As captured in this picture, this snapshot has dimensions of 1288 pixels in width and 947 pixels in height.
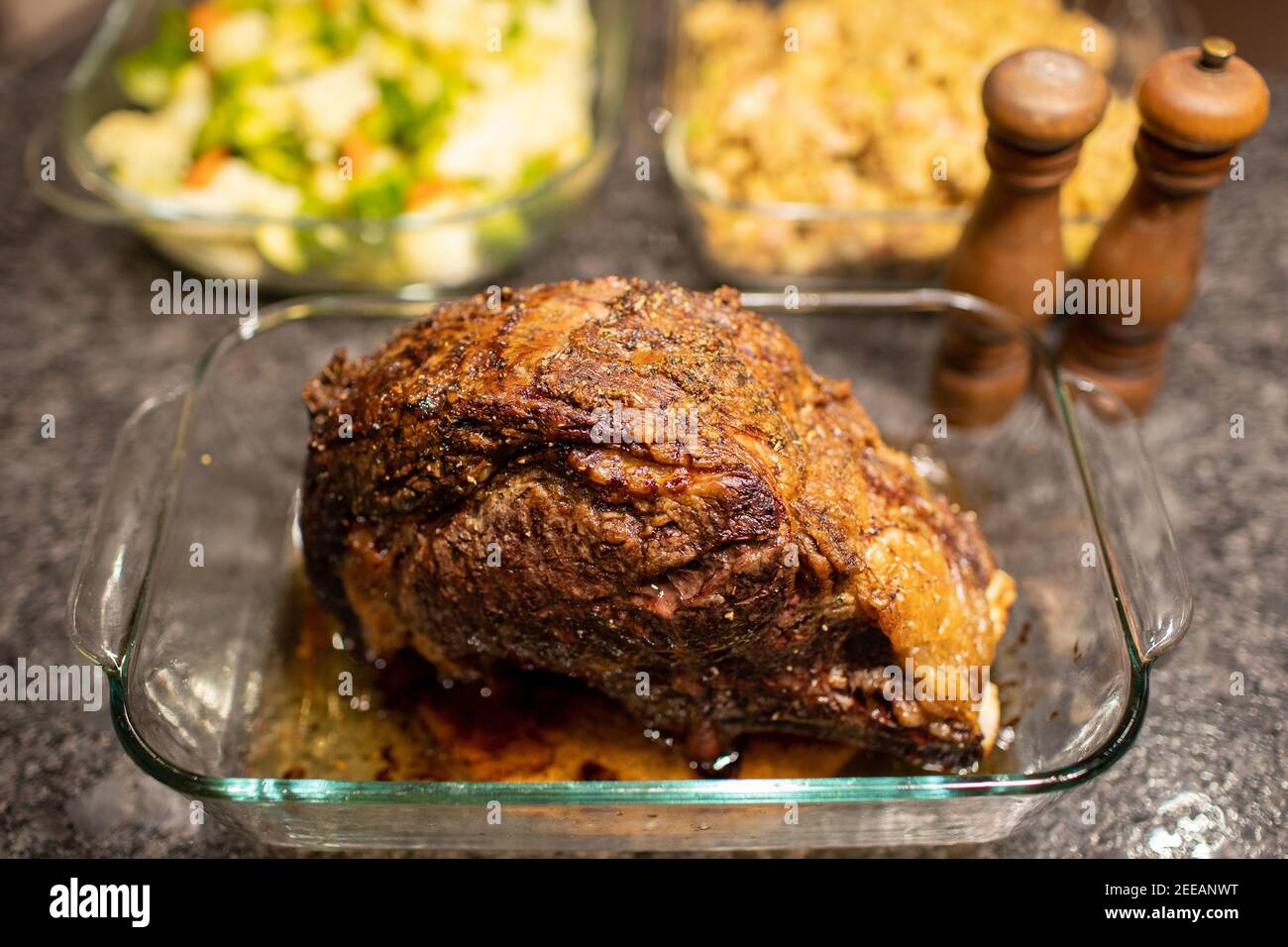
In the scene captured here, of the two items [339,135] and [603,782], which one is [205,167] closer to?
[339,135]

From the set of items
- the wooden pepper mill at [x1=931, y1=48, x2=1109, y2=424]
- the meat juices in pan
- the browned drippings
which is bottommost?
the browned drippings

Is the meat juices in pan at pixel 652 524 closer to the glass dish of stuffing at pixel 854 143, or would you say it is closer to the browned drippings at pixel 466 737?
the browned drippings at pixel 466 737

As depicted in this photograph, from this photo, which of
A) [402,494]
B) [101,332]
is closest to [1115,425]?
[402,494]

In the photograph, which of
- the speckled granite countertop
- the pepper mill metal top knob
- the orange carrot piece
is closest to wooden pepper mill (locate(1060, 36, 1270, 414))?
the pepper mill metal top knob

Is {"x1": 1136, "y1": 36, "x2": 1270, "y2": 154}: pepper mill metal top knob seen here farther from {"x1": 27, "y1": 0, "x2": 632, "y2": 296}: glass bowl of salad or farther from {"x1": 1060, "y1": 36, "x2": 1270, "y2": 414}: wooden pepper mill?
{"x1": 27, "y1": 0, "x2": 632, "y2": 296}: glass bowl of salad

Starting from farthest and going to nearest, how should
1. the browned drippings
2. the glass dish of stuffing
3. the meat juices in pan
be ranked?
the glass dish of stuffing < the browned drippings < the meat juices in pan
